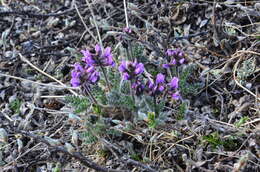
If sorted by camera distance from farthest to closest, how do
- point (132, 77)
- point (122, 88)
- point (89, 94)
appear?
point (122, 88)
point (89, 94)
point (132, 77)

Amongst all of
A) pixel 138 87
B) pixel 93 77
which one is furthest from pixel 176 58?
pixel 93 77

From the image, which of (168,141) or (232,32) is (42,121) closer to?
(168,141)

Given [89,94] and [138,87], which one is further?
[89,94]

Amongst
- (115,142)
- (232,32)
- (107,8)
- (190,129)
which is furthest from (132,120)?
(107,8)

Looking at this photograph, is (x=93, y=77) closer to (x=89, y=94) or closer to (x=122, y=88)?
(x=89, y=94)

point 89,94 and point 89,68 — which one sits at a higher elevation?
point 89,68

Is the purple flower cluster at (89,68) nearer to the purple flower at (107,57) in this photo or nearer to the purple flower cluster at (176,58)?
the purple flower at (107,57)

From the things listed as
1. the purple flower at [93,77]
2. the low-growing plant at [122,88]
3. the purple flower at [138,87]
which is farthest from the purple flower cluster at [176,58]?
the purple flower at [93,77]

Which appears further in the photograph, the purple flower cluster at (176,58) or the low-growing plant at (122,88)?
the purple flower cluster at (176,58)

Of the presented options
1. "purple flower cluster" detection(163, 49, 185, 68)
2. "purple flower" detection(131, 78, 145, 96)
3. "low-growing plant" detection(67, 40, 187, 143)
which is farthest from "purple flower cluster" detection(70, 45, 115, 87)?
"purple flower cluster" detection(163, 49, 185, 68)

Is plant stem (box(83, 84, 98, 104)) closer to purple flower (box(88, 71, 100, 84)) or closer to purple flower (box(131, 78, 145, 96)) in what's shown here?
purple flower (box(88, 71, 100, 84))

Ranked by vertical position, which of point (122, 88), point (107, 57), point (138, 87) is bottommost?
point (122, 88)

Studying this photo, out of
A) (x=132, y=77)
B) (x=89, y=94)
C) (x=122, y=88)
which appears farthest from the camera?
(x=122, y=88)
